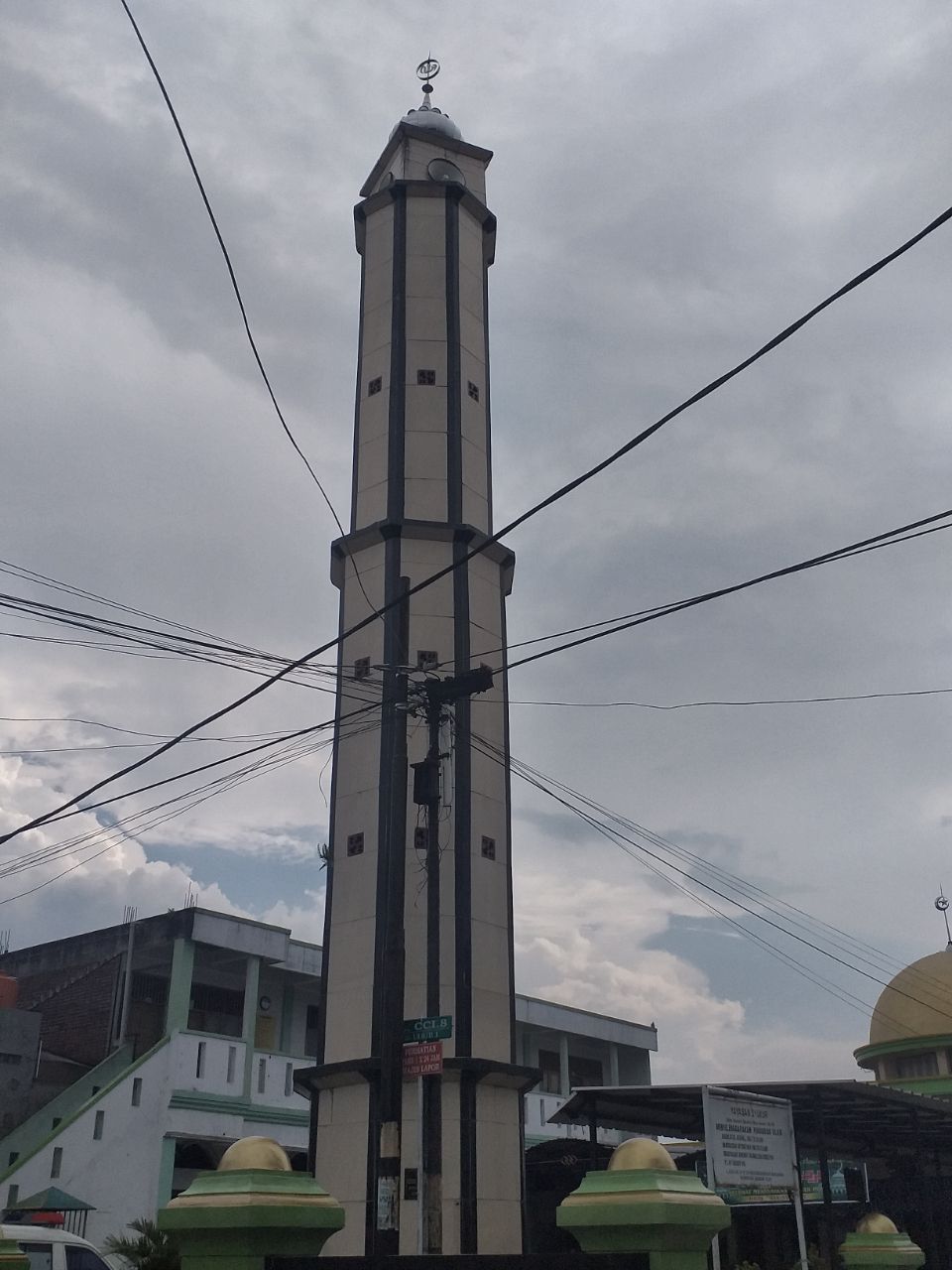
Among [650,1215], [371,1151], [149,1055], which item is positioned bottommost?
[650,1215]

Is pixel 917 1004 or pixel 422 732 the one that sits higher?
pixel 422 732

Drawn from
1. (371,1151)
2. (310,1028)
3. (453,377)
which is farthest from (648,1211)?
(310,1028)

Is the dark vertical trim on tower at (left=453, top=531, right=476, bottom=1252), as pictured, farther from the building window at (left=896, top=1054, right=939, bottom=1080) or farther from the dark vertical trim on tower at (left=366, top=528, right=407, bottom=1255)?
the building window at (left=896, top=1054, right=939, bottom=1080)

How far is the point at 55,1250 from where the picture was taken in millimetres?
14594

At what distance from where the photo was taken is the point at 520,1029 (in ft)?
144

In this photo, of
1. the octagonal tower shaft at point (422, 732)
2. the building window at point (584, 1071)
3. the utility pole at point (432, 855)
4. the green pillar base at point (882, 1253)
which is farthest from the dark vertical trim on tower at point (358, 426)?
the building window at point (584, 1071)

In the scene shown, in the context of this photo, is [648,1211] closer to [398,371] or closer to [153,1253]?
[153,1253]

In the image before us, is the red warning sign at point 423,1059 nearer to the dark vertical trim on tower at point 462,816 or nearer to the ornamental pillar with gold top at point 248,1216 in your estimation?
the dark vertical trim on tower at point 462,816

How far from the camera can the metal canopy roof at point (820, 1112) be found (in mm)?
20875

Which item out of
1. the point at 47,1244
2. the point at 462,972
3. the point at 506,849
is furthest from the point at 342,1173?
the point at 47,1244

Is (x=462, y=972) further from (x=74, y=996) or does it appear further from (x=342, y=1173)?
(x=74, y=996)

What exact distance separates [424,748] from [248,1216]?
686 inches

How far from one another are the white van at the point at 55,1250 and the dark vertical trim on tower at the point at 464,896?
8.18 metres

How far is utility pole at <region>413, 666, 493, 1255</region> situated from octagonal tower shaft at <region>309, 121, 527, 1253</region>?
399 mm
